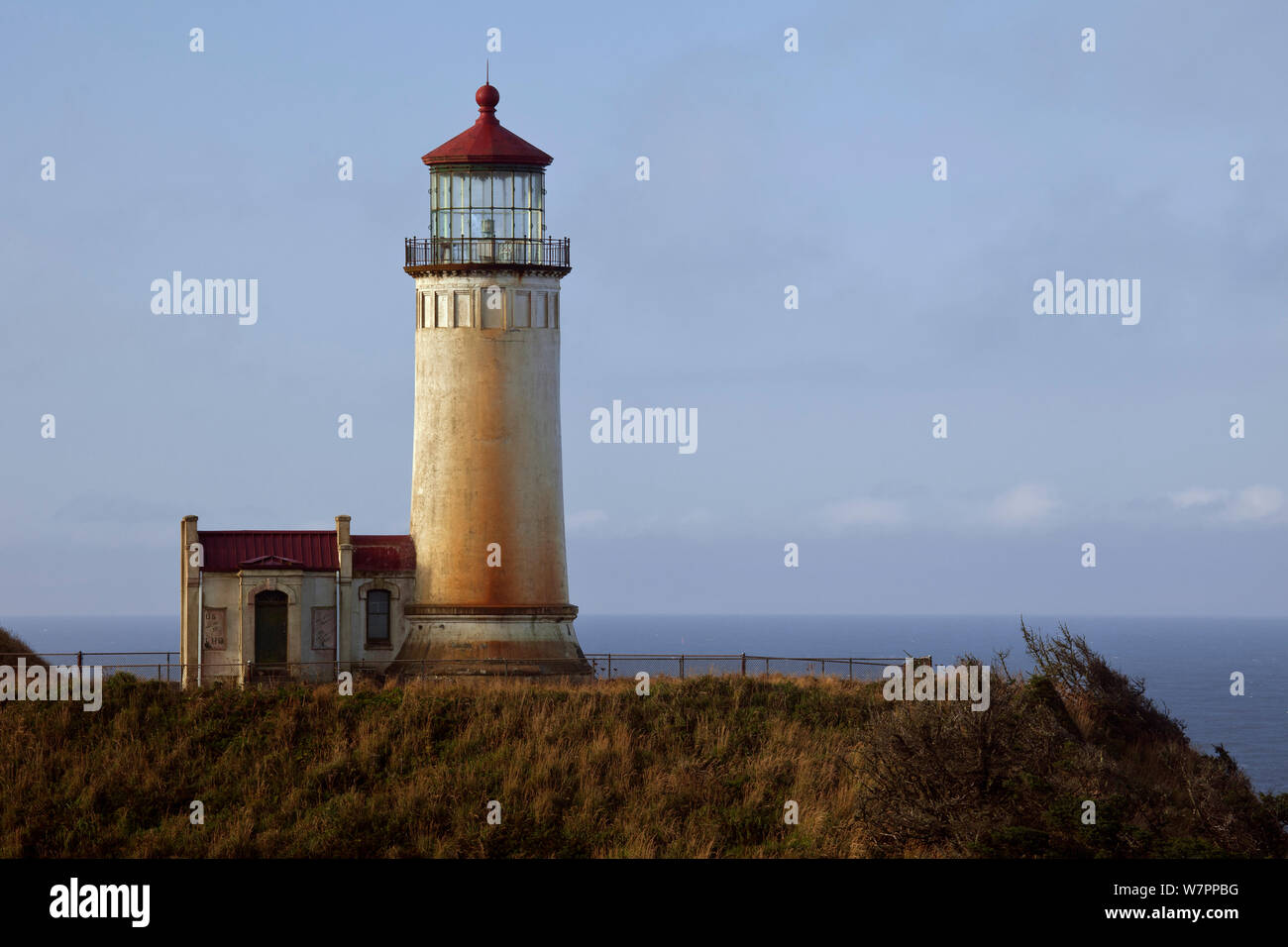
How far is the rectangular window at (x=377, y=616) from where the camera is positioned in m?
42.9

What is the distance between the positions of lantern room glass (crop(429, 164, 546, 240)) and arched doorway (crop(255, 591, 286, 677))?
373 inches

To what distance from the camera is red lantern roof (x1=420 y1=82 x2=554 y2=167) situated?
42938 mm

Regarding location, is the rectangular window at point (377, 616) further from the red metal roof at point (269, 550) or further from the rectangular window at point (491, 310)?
the rectangular window at point (491, 310)

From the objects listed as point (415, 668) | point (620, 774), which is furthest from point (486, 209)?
point (620, 774)

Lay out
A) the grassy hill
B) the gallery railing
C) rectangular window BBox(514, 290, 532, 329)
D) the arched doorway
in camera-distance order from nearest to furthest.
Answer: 1. the grassy hill
2. the gallery railing
3. the arched doorway
4. rectangular window BBox(514, 290, 532, 329)

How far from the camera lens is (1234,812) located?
3109cm

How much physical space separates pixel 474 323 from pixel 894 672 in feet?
41.8

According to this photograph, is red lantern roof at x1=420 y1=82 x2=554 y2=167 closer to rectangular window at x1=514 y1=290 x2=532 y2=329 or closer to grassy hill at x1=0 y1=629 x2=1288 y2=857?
rectangular window at x1=514 y1=290 x2=532 y2=329

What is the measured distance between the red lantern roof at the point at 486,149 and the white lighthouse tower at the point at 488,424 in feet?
0.15

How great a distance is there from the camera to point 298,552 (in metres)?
42.3

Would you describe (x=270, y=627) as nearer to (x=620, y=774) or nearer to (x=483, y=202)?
(x=620, y=774)

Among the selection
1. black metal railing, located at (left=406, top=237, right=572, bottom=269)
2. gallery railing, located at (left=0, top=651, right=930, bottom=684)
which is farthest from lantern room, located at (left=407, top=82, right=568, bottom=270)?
gallery railing, located at (left=0, top=651, right=930, bottom=684)
